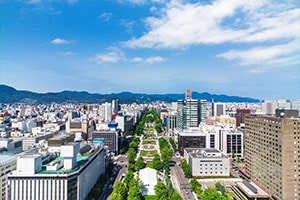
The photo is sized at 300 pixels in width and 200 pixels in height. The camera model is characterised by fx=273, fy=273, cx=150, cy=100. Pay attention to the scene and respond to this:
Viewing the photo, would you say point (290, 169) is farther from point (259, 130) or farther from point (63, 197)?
point (63, 197)

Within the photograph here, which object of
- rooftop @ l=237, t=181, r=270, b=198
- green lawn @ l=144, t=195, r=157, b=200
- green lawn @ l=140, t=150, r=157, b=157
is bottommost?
green lawn @ l=140, t=150, r=157, b=157

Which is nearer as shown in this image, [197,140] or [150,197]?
[150,197]

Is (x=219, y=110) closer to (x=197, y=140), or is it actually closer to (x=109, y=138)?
(x=197, y=140)

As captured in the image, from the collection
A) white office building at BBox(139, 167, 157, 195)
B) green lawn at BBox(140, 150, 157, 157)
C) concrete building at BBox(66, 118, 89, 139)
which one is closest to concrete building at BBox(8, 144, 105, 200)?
white office building at BBox(139, 167, 157, 195)

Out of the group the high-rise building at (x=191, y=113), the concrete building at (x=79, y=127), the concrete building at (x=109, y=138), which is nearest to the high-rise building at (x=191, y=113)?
the high-rise building at (x=191, y=113)

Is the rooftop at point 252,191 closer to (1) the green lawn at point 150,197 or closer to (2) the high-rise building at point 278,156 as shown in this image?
(2) the high-rise building at point 278,156

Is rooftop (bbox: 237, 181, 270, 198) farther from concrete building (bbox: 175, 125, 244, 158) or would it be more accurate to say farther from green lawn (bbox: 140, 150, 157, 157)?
green lawn (bbox: 140, 150, 157, 157)

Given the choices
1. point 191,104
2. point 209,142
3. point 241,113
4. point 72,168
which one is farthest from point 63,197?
point 241,113

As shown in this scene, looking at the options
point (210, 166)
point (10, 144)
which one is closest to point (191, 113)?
point (210, 166)

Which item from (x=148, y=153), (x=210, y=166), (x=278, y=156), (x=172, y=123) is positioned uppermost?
(x=278, y=156)
